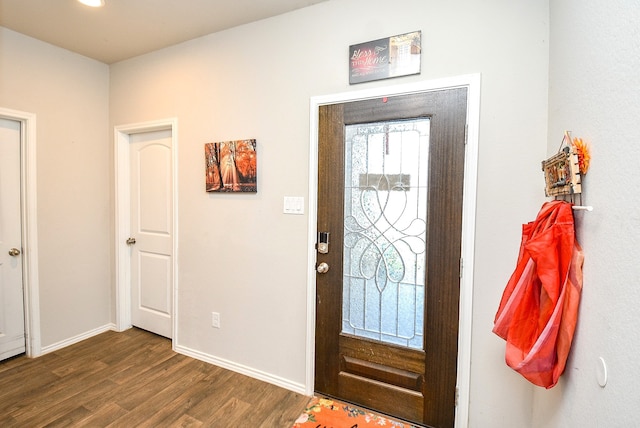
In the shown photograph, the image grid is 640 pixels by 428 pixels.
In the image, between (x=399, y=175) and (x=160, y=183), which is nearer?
(x=399, y=175)

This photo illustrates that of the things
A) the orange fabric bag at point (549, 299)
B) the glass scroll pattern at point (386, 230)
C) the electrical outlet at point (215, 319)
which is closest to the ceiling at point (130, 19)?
the glass scroll pattern at point (386, 230)

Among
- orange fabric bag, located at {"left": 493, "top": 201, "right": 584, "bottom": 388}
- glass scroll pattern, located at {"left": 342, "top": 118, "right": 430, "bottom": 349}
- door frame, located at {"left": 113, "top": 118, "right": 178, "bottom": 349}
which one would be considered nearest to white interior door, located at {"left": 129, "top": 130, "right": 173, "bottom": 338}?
door frame, located at {"left": 113, "top": 118, "right": 178, "bottom": 349}

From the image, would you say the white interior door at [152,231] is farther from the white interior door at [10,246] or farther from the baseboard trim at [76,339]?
the white interior door at [10,246]

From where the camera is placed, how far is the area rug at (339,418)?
175cm

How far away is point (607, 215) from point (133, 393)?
274 centimetres

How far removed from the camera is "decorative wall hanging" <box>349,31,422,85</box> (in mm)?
1684

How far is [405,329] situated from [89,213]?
3.04 metres

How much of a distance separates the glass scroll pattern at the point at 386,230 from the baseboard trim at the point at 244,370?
2.04 feet

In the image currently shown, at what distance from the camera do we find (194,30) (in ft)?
7.46

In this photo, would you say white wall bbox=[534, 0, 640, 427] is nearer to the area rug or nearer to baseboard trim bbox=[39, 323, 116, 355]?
the area rug

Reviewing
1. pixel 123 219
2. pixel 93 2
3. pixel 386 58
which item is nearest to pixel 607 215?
pixel 386 58

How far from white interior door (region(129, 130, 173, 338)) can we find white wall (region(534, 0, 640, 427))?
280 centimetres

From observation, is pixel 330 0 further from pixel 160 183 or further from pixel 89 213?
pixel 89 213

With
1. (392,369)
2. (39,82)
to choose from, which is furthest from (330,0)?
(39,82)
